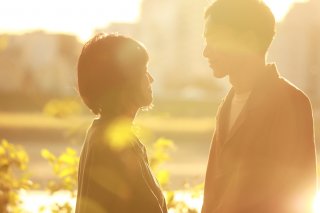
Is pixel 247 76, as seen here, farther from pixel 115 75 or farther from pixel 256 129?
pixel 115 75

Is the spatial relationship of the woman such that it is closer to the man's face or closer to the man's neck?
the man's face

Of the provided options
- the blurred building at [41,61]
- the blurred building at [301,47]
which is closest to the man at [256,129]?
the blurred building at [301,47]

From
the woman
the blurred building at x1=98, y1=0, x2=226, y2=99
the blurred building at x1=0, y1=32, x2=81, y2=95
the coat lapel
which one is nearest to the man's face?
the coat lapel

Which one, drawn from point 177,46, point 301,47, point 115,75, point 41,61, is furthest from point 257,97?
point 41,61

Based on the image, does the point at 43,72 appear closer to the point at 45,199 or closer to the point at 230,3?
the point at 45,199

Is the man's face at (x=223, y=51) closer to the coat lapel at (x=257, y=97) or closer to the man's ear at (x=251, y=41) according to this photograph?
the man's ear at (x=251, y=41)

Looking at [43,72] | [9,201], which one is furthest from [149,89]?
[43,72]

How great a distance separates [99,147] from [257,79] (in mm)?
868

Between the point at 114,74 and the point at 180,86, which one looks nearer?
the point at 114,74

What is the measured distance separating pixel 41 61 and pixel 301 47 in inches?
1206

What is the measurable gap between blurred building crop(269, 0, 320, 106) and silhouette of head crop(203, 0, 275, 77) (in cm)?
4032

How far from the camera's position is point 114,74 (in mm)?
2762

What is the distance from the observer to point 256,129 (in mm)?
3143

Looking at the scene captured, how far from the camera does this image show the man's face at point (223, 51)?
3.16 m
